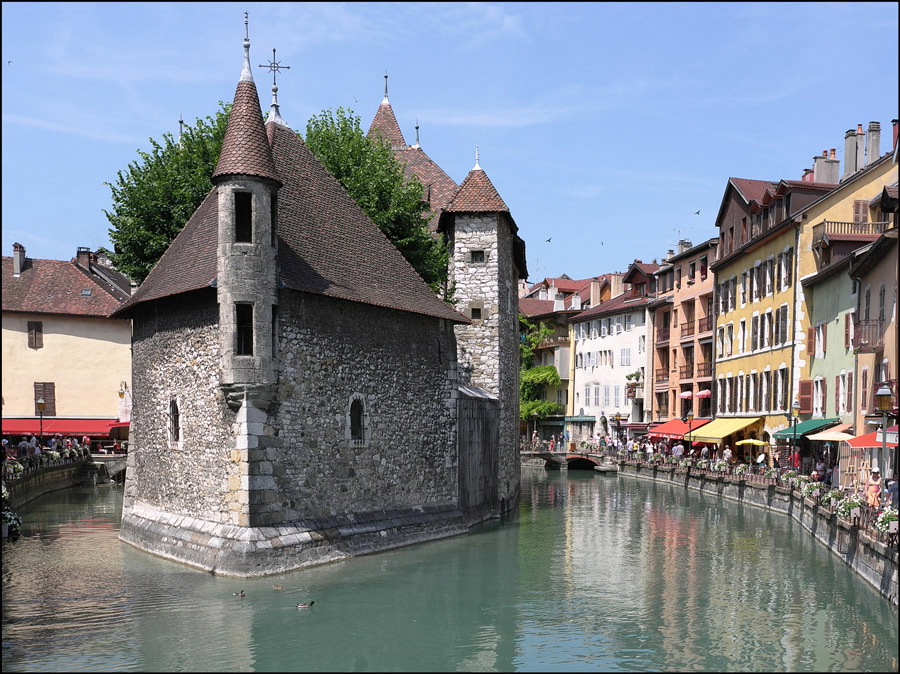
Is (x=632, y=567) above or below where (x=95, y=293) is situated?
below

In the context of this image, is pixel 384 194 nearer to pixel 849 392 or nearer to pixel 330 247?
pixel 330 247

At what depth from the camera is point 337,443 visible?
821 inches

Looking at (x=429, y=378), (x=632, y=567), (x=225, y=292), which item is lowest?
(x=632, y=567)

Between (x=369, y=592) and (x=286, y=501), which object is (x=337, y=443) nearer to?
(x=286, y=501)

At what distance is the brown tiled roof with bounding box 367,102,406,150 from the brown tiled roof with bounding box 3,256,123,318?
626 inches

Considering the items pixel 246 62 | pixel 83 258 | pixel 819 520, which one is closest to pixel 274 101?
pixel 246 62

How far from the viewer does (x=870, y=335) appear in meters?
25.8

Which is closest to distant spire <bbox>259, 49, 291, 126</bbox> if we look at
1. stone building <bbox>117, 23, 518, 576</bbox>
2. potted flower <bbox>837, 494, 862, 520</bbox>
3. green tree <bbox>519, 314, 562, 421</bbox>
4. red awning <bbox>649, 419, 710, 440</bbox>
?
stone building <bbox>117, 23, 518, 576</bbox>

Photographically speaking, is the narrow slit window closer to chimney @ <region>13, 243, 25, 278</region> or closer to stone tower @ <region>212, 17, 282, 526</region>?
stone tower @ <region>212, 17, 282, 526</region>

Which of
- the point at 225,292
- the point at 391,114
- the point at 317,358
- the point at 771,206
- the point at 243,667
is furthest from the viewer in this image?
the point at 391,114

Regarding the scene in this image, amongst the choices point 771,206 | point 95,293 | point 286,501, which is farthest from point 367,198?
point 95,293

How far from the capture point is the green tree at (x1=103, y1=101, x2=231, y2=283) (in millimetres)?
27234

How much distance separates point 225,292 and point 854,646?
41.7 ft

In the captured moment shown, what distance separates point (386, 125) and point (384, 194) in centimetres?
1799
